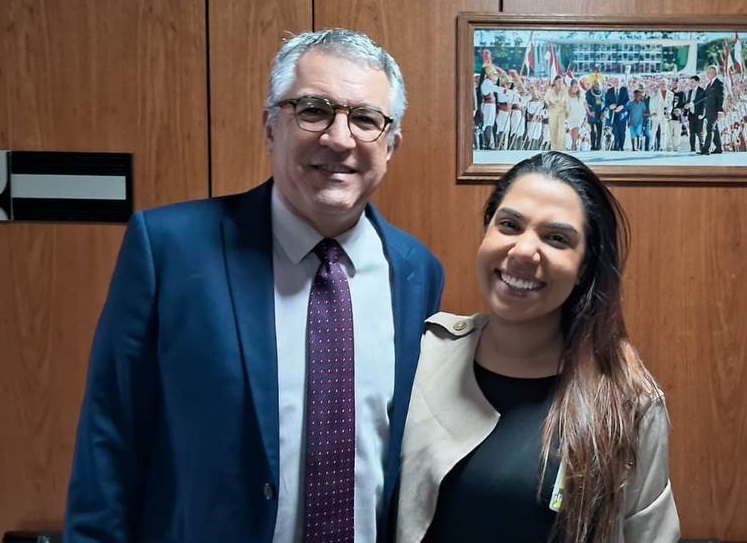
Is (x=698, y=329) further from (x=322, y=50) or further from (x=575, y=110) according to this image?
(x=322, y=50)

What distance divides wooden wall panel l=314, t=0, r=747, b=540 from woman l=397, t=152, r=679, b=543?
0.50 m

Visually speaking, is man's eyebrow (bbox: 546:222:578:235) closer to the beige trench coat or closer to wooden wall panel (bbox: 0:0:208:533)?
the beige trench coat

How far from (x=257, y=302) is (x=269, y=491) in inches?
13.2

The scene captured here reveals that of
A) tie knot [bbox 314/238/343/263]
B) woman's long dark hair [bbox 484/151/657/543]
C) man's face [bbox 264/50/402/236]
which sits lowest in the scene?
woman's long dark hair [bbox 484/151/657/543]

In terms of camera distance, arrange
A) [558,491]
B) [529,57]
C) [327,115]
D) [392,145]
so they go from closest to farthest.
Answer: [558,491] < [327,115] < [392,145] < [529,57]

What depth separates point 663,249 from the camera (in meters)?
1.72

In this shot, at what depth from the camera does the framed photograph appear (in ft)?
5.44

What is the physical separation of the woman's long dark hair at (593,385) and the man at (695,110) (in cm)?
68

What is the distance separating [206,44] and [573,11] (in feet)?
3.22

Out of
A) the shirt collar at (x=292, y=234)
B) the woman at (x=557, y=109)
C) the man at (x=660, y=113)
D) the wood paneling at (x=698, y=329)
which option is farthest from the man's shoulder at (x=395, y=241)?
the man at (x=660, y=113)

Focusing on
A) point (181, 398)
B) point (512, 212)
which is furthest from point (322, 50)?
point (181, 398)

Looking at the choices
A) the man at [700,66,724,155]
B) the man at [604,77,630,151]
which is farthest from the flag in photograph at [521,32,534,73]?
the man at [700,66,724,155]

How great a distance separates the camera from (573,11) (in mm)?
1662

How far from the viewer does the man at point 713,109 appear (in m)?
1.69
